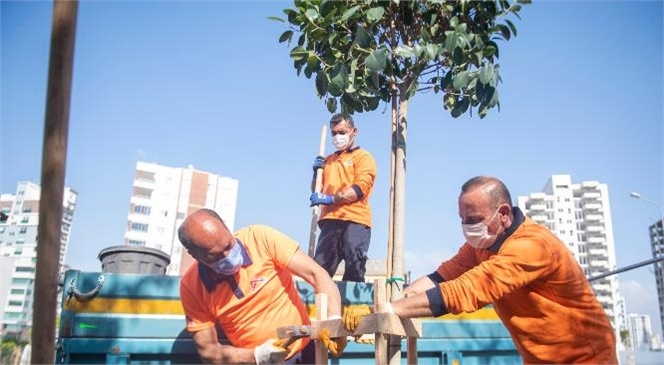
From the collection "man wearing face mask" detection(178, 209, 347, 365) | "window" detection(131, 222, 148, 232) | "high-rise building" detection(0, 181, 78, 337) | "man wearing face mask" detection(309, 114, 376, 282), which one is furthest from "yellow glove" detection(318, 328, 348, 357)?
"window" detection(131, 222, 148, 232)

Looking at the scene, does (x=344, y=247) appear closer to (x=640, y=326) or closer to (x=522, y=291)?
(x=522, y=291)

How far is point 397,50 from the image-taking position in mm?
3959

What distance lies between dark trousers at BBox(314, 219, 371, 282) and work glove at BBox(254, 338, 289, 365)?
4.49 feet

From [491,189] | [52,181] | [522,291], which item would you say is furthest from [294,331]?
[52,181]

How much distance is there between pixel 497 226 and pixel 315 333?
1464 millimetres

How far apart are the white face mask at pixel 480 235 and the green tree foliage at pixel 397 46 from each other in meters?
1.11

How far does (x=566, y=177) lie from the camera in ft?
302

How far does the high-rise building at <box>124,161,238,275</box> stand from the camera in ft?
236

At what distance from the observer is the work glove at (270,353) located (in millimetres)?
4125

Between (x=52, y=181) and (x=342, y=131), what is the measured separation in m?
3.91

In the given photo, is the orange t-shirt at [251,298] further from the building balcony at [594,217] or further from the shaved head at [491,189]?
the building balcony at [594,217]

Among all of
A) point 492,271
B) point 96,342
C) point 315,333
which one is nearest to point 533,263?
point 492,271

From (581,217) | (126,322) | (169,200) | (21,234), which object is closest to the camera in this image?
(126,322)

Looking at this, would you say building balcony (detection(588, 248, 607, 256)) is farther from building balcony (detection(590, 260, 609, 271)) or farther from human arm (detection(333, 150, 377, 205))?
human arm (detection(333, 150, 377, 205))
